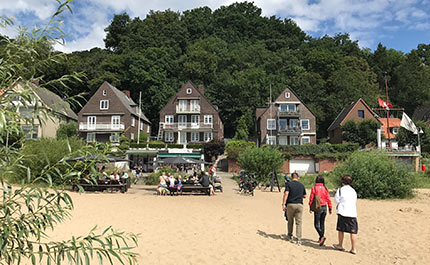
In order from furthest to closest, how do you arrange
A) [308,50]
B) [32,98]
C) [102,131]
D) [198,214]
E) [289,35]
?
[289,35]
[308,50]
[102,131]
[198,214]
[32,98]

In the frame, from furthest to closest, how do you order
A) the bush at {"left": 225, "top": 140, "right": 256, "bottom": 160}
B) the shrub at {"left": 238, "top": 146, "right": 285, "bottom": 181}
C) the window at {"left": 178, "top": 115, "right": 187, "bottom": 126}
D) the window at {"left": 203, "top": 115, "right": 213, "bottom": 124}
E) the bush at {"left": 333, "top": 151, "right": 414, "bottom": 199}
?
the window at {"left": 178, "top": 115, "right": 187, "bottom": 126}, the window at {"left": 203, "top": 115, "right": 213, "bottom": 124}, the bush at {"left": 225, "top": 140, "right": 256, "bottom": 160}, the shrub at {"left": 238, "top": 146, "right": 285, "bottom": 181}, the bush at {"left": 333, "top": 151, "right": 414, "bottom": 199}

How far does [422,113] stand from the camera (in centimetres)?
5666

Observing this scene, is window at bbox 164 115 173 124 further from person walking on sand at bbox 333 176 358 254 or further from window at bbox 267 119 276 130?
person walking on sand at bbox 333 176 358 254

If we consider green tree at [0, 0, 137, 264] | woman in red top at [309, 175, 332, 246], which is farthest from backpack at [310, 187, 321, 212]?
green tree at [0, 0, 137, 264]

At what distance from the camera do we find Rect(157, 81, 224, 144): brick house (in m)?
44.6

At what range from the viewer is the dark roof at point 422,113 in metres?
54.9

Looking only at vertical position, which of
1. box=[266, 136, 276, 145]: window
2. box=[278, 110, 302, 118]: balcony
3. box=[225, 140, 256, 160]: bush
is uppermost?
box=[278, 110, 302, 118]: balcony

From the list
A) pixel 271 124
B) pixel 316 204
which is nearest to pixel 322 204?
pixel 316 204

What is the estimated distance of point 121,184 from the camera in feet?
59.1

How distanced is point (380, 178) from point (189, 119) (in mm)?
30786

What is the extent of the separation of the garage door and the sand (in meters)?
23.0

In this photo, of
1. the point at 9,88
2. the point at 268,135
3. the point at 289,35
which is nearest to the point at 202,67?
the point at 268,135

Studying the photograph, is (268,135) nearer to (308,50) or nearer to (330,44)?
(308,50)

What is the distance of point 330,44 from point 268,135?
3663 centimetres
